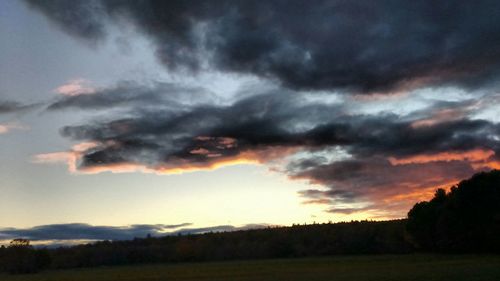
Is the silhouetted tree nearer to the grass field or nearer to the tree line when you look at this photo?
the tree line

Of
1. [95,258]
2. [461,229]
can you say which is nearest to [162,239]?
[95,258]

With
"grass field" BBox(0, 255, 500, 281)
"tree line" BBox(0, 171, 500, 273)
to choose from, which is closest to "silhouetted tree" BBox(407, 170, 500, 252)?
"tree line" BBox(0, 171, 500, 273)

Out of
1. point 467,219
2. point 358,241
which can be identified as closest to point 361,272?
point 467,219

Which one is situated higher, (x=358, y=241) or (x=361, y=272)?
(x=358, y=241)

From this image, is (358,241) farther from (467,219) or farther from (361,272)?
(361,272)

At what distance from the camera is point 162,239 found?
17938 cm

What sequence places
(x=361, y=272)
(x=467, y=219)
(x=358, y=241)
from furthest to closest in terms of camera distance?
(x=358, y=241) < (x=467, y=219) < (x=361, y=272)

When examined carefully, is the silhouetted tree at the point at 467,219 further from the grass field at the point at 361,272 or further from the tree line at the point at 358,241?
the grass field at the point at 361,272

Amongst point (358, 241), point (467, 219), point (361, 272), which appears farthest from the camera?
point (358, 241)

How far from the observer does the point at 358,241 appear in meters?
109

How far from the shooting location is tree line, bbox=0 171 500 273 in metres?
79.2

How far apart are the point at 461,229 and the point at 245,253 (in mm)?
51692

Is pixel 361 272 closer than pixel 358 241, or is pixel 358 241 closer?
pixel 361 272

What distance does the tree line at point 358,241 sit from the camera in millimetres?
79188
